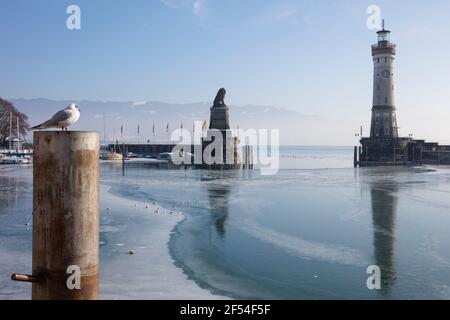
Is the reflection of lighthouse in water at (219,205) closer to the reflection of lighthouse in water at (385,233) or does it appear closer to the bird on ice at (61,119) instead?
the reflection of lighthouse in water at (385,233)

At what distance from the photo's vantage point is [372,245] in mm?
18234

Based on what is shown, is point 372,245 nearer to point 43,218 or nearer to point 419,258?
point 419,258

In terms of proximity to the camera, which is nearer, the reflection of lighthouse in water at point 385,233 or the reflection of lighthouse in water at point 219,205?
the reflection of lighthouse in water at point 385,233

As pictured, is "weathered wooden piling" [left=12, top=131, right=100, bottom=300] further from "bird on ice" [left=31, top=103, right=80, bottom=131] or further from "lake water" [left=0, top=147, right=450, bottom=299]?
"lake water" [left=0, top=147, right=450, bottom=299]

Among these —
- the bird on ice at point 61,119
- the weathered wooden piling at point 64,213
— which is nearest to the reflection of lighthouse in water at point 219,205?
the bird on ice at point 61,119

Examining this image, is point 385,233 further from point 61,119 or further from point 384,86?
point 384,86

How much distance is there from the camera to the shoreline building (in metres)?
78.6

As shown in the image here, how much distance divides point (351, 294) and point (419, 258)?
534 centimetres

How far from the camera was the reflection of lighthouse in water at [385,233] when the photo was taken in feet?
46.4

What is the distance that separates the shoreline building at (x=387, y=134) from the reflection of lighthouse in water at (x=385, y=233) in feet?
145

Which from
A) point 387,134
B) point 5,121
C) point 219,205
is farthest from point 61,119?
point 5,121

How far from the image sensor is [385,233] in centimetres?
2066

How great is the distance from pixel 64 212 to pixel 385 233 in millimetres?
17819

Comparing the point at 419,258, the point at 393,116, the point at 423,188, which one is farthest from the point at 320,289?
the point at 393,116
